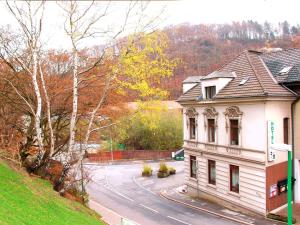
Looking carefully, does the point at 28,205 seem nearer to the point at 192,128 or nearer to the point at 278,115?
the point at 278,115

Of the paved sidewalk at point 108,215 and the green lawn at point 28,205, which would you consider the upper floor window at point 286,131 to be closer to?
the paved sidewalk at point 108,215

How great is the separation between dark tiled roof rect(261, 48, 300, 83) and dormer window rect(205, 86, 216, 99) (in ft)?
14.6

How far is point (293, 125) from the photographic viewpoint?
24734mm

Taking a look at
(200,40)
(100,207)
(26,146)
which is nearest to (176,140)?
(100,207)

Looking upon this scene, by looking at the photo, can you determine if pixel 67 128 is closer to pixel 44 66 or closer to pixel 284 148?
pixel 44 66

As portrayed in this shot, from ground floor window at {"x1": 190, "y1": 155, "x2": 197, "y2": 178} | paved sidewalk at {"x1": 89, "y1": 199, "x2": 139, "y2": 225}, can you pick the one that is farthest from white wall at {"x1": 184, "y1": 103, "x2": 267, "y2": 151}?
paved sidewalk at {"x1": 89, "y1": 199, "x2": 139, "y2": 225}

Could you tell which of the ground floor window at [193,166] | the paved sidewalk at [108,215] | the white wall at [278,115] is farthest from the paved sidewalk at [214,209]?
the paved sidewalk at [108,215]

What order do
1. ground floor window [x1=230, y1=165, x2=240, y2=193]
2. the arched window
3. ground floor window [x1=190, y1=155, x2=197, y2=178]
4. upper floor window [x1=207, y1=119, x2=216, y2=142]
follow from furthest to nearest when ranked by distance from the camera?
ground floor window [x1=190, y1=155, x2=197, y2=178], the arched window, upper floor window [x1=207, y1=119, x2=216, y2=142], ground floor window [x1=230, y1=165, x2=240, y2=193]

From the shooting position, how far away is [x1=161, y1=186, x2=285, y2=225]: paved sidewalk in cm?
2274

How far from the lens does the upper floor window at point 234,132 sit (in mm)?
25219

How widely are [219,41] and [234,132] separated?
4031 inches

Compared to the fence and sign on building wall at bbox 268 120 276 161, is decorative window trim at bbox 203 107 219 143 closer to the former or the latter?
sign on building wall at bbox 268 120 276 161

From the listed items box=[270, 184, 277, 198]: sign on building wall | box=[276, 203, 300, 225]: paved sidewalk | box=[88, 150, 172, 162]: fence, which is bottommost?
box=[88, 150, 172, 162]: fence

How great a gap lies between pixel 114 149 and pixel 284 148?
5384cm
